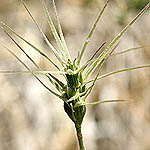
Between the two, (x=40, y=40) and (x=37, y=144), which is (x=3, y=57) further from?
(x=37, y=144)

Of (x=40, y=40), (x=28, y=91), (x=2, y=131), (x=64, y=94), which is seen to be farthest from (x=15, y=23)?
(x=64, y=94)

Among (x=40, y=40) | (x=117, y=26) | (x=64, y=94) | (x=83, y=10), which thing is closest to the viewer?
(x=64, y=94)

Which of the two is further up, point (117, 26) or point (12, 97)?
point (117, 26)

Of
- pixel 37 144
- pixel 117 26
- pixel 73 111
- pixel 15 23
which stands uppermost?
pixel 15 23

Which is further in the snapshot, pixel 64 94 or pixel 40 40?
pixel 40 40

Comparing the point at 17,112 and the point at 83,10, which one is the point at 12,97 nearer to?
the point at 17,112

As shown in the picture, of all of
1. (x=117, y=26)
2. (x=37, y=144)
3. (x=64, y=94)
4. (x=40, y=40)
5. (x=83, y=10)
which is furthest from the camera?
(x=83, y=10)

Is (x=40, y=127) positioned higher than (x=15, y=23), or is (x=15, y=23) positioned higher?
(x=15, y=23)

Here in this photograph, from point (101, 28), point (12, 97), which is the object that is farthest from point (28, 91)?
point (101, 28)

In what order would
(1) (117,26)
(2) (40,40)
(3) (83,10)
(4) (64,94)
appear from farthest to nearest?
1. (3) (83,10)
2. (2) (40,40)
3. (1) (117,26)
4. (4) (64,94)
